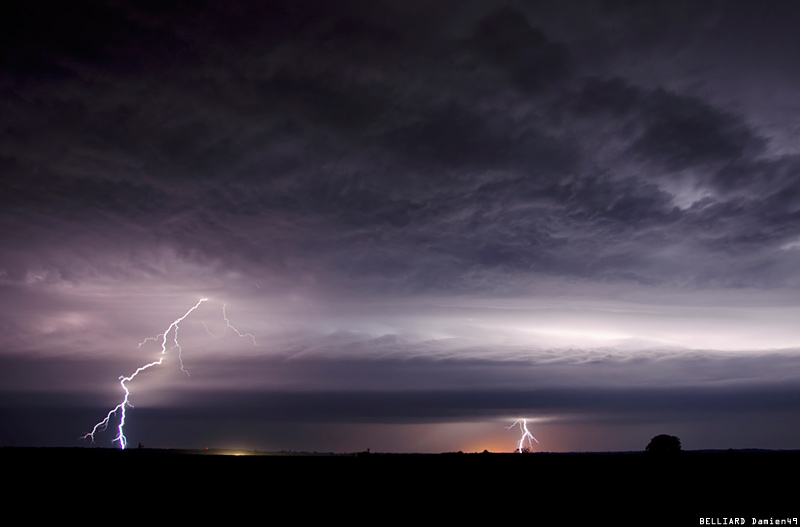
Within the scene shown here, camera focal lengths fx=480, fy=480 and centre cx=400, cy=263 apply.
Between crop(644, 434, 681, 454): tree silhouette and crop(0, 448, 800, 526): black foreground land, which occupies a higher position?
crop(0, 448, 800, 526): black foreground land

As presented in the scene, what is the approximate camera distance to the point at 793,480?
26359 millimetres

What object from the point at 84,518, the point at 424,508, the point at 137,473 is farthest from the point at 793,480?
the point at 137,473

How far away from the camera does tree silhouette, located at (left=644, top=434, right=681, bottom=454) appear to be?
5056 centimetres

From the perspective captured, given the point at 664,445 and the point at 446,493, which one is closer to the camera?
the point at 446,493

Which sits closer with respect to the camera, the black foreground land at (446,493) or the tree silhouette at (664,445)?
the black foreground land at (446,493)

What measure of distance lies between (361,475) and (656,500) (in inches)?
599

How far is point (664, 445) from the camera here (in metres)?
51.3

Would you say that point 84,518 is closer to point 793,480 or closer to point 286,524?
point 286,524

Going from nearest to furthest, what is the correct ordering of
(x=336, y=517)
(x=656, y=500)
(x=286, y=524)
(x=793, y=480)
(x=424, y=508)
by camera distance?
(x=286, y=524)
(x=336, y=517)
(x=424, y=508)
(x=656, y=500)
(x=793, y=480)

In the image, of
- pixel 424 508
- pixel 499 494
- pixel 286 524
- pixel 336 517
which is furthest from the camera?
pixel 499 494

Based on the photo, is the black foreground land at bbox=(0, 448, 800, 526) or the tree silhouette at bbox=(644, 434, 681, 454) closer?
the black foreground land at bbox=(0, 448, 800, 526)

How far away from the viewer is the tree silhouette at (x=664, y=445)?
5056 centimetres

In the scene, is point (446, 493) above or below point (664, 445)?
above

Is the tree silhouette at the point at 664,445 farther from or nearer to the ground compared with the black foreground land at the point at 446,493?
nearer to the ground
